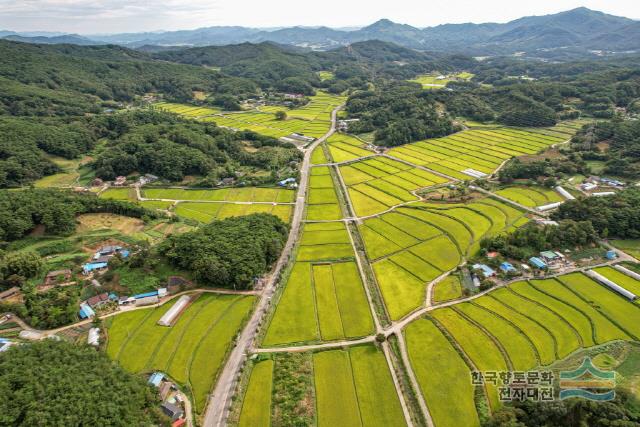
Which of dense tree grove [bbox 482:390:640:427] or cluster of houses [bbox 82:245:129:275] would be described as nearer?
dense tree grove [bbox 482:390:640:427]

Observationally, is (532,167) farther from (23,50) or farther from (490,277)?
(23,50)

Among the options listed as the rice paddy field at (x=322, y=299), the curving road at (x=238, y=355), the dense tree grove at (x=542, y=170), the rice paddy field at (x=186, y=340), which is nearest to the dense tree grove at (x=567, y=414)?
the rice paddy field at (x=322, y=299)

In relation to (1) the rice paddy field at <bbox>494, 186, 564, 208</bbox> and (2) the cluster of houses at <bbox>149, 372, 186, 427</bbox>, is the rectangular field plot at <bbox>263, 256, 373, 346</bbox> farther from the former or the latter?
(1) the rice paddy field at <bbox>494, 186, 564, 208</bbox>

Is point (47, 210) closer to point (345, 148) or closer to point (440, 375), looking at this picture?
point (440, 375)

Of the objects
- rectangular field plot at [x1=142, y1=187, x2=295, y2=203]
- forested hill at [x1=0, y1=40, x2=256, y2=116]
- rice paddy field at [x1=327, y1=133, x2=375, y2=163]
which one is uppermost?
forested hill at [x1=0, y1=40, x2=256, y2=116]

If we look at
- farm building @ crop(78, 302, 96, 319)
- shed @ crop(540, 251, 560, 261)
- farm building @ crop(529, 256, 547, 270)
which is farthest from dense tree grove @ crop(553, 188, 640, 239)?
farm building @ crop(78, 302, 96, 319)

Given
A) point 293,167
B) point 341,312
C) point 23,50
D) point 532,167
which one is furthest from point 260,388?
point 23,50

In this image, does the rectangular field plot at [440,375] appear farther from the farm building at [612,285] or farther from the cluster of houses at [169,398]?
the farm building at [612,285]
